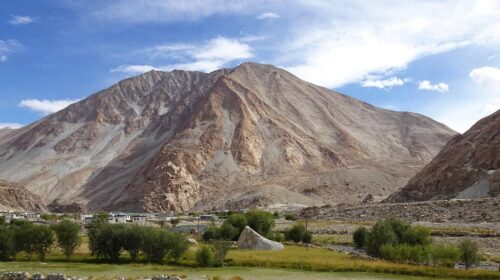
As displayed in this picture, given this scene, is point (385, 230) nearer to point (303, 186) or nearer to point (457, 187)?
point (457, 187)

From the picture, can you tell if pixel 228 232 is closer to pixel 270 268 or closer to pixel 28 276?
pixel 270 268

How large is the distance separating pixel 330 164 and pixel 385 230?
440 feet

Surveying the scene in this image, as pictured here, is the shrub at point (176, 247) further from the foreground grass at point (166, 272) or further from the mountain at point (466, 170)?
the mountain at point (466, 170)

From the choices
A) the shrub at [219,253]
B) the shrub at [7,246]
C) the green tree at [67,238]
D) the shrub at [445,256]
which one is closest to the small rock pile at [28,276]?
the shrub at [219,253]

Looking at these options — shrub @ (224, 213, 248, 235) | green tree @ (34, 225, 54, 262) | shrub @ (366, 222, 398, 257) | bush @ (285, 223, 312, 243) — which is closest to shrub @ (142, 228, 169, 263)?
green tree @ (34, 225, 54, 262)

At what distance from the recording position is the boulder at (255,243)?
5301cm

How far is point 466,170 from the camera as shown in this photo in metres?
102

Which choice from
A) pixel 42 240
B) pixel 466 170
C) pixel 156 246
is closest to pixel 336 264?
pixel 156 246

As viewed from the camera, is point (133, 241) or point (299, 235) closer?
point (133, 241)

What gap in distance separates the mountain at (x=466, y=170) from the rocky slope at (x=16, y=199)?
92965 mm

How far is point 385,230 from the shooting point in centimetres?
4547

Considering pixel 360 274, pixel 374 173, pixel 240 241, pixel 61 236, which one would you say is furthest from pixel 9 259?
pixel 374 173

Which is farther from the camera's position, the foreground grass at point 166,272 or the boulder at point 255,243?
the boulder at point 255,243

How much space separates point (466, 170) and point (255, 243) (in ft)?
199
